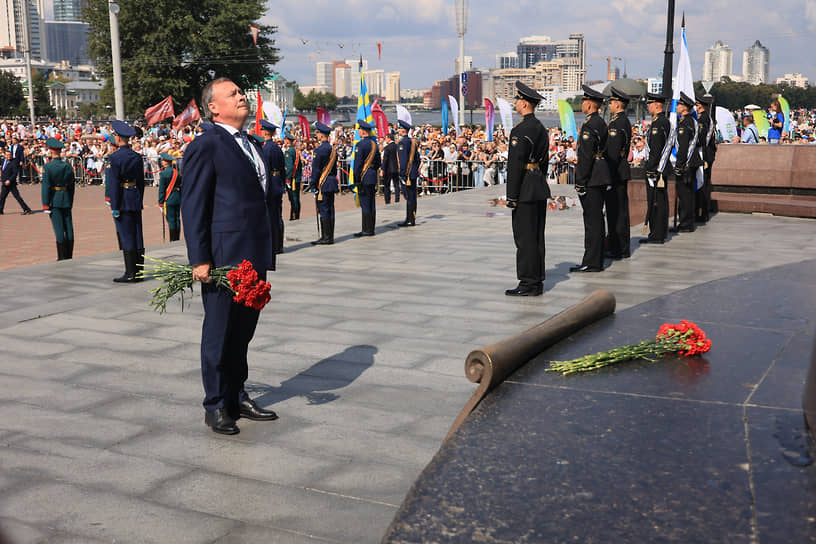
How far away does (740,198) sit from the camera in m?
15.3

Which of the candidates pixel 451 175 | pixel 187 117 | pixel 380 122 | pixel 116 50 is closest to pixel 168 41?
pixel 187 117

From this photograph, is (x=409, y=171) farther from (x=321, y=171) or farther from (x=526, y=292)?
(x=526, y=292)

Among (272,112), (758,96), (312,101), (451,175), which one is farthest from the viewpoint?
(312,101)

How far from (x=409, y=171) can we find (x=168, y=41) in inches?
1488

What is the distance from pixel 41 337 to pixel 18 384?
1.32 metres

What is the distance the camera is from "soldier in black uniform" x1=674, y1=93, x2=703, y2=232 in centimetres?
1191

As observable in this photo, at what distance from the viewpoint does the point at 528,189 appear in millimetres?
8062

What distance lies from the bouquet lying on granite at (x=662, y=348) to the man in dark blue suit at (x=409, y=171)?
31.7 feet

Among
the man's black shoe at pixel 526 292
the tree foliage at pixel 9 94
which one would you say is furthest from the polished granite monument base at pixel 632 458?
the tree foliage at pixel 9 94

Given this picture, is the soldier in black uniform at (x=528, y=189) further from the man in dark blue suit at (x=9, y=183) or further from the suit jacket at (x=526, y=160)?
the man in dark blue suit at (x=9, y=183)

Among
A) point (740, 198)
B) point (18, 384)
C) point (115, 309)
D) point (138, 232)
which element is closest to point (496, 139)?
point (740, 198)

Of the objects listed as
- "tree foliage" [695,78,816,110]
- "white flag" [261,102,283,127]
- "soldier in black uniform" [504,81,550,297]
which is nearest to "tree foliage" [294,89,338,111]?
"tree foliage" [695,78,816,110]

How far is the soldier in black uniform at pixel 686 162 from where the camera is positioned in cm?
1191

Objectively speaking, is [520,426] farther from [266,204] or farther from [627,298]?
[627,298]
